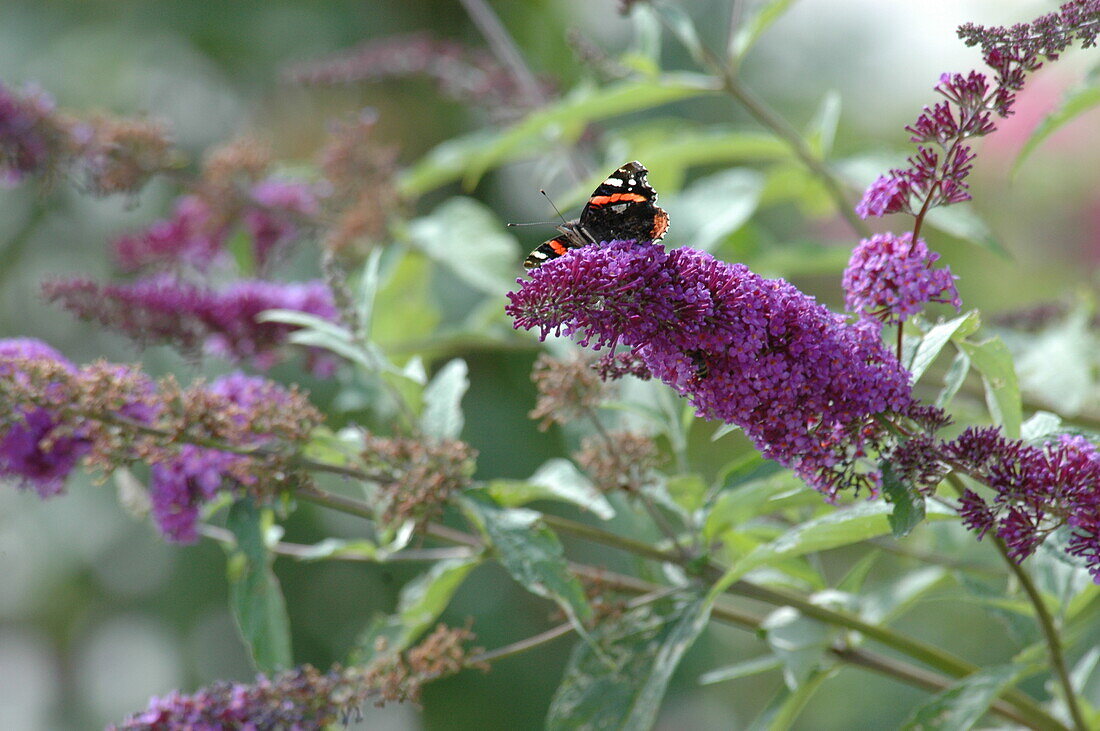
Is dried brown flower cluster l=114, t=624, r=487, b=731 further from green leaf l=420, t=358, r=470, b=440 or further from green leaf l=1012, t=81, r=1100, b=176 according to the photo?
green leaf l=1012, t=81, r=1100, b=176

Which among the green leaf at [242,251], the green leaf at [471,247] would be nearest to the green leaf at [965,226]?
the green leaf at [471,247]

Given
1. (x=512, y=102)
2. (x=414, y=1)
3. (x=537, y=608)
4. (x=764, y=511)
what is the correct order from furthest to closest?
(x=414, y=1) < (x=537, y=608) < (x=512, y=102) < (x=764, y=511)

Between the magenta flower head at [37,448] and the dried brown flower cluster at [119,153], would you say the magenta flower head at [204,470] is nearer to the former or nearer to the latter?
the magenta flower head at [37,448]

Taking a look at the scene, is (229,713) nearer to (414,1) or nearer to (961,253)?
(961,253)

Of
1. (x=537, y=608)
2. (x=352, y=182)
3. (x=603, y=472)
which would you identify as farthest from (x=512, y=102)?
(x=537, y=608)

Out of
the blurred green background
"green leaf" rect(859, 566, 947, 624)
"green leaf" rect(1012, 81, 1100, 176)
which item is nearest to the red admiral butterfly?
"green leaf" rect(1012, 81, 1100, 176)
